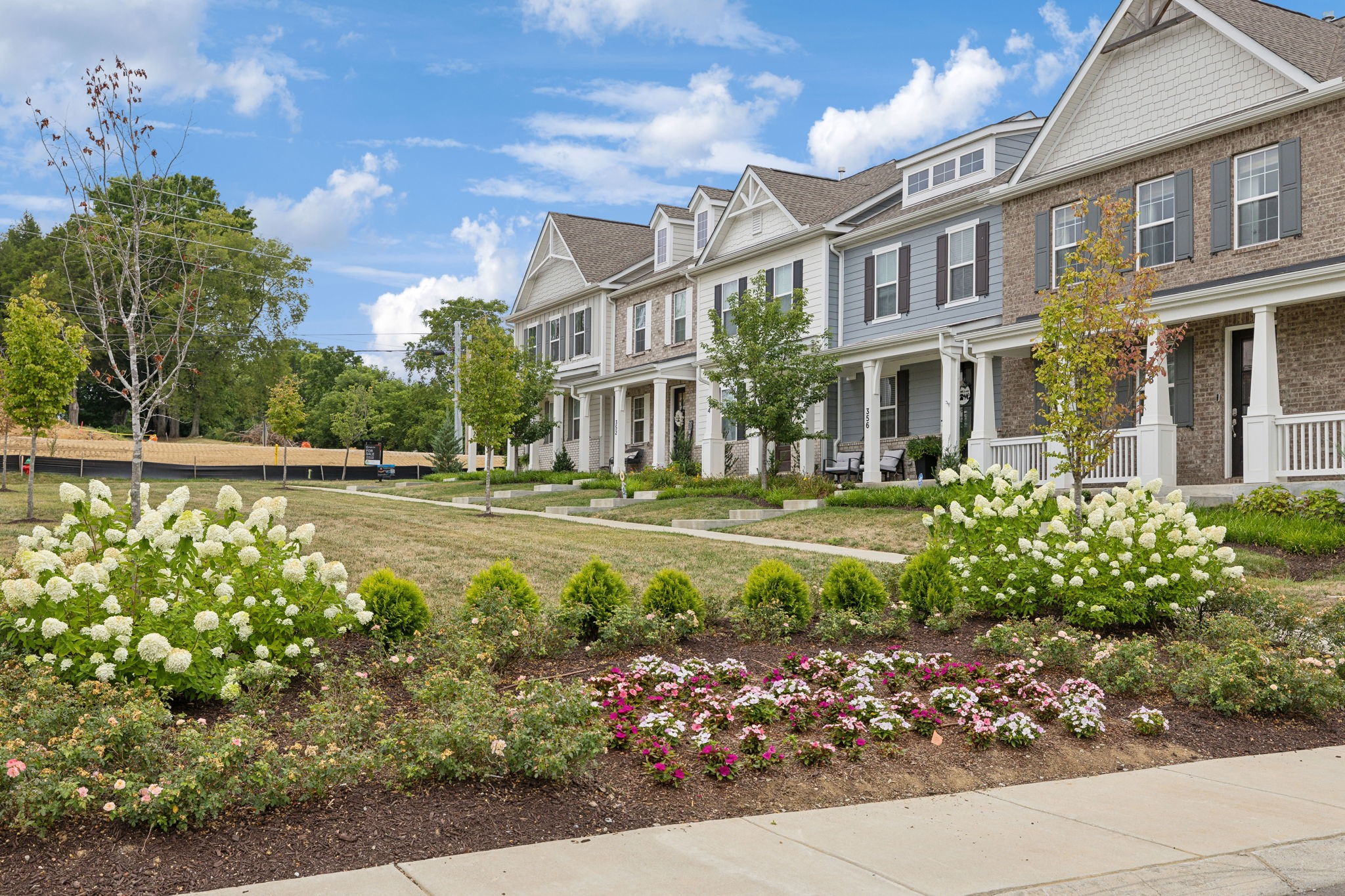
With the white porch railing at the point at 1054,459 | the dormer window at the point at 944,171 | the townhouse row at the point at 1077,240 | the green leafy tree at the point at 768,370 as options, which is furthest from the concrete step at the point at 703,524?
the dormer window at the point at 944,171

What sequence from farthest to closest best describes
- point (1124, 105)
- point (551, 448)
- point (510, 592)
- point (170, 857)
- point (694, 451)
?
1. point (551, 448)
2. point (694, 451)
3. point (1124, 105)
4. point (510, 592)
5. point (170, 857)

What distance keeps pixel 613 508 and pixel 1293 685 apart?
1646cm

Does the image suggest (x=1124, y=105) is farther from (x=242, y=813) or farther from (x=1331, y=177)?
(x=242, y=813)

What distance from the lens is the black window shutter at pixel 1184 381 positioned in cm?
1694

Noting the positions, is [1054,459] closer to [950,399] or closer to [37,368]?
[950,399]

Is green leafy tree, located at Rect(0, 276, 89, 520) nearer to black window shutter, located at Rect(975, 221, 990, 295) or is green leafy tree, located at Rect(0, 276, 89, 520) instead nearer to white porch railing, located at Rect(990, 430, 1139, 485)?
white porch railing, located at Rect(990, 430, 1139, 485)

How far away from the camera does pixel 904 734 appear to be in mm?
5871

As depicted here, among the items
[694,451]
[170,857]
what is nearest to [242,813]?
[170,857]

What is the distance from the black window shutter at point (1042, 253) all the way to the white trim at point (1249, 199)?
3298mm

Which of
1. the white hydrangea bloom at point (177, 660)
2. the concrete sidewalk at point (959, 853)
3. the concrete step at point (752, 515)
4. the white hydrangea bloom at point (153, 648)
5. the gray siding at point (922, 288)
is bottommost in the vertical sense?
the concrete sidewalk at point (959, 853)

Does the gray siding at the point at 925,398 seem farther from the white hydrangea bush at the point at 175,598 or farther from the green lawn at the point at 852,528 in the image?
the white hydrangea bush at the point at 175,598

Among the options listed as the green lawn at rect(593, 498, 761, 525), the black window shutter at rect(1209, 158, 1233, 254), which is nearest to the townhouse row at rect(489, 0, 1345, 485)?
the black window shutter at rect(1209, 158, 1233, 254)

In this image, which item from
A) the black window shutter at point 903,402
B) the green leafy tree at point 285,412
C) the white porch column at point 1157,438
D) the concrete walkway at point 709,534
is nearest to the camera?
the concrete walkway at point 709,534

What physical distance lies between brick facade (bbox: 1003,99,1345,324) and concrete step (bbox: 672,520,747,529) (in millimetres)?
6677
